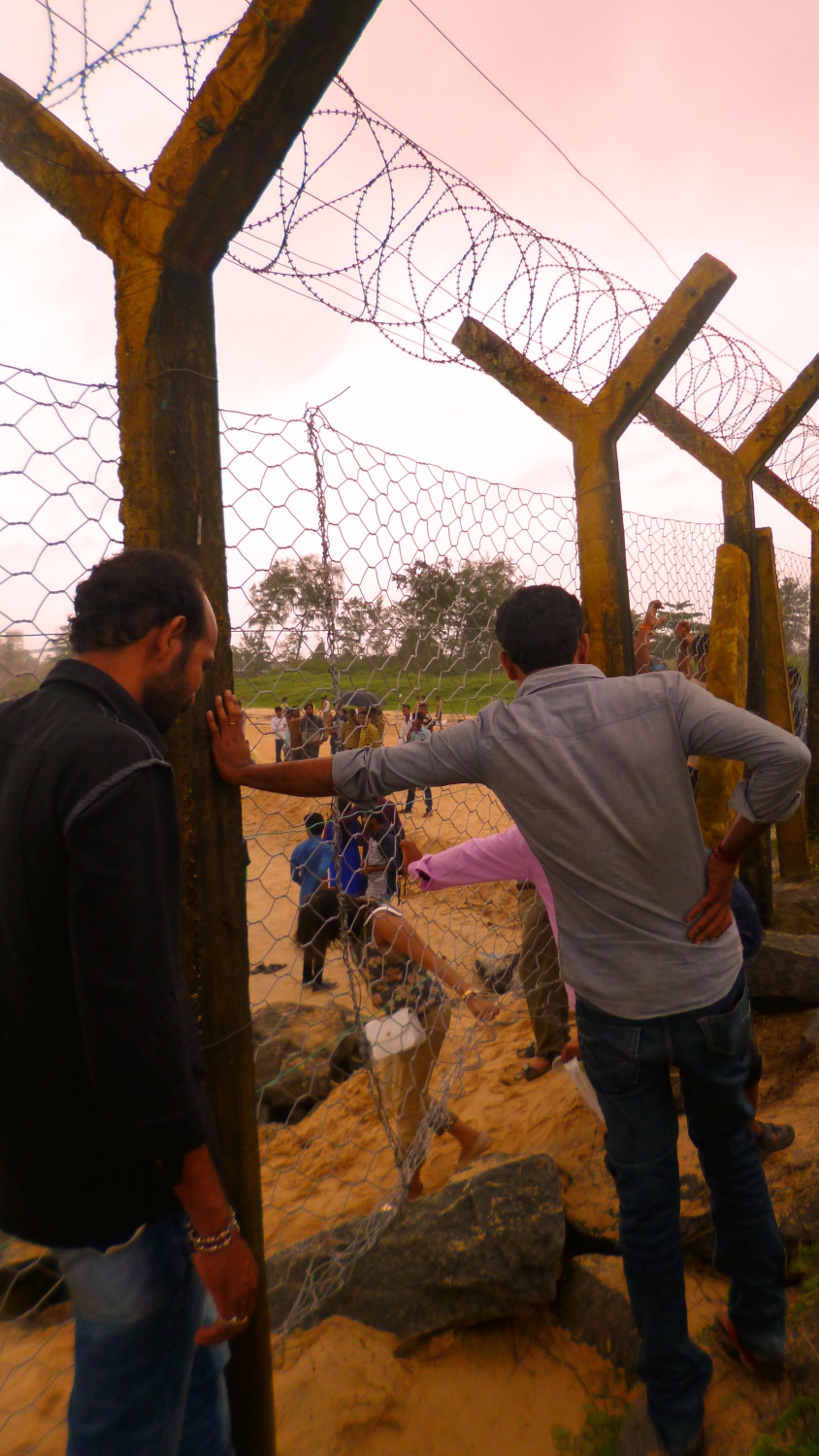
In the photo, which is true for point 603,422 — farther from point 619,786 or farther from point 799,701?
point 799,701

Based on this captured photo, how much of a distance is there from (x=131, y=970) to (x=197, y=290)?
126 centimetres

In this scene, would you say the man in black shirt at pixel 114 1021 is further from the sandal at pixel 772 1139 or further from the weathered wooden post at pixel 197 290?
the sandal at pixel 772 1139

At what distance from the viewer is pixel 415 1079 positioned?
8.98ft

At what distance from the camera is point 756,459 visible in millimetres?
3943

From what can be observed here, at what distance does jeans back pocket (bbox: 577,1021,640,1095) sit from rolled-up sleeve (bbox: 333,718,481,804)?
68 cm

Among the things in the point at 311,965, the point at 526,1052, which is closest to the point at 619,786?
the point at 311,965

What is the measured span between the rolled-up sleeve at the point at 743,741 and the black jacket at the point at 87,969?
1.12 meters

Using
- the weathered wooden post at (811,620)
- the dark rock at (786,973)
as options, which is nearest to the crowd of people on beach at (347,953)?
the dark rock at (786,973)

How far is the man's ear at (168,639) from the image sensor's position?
46.8 inches

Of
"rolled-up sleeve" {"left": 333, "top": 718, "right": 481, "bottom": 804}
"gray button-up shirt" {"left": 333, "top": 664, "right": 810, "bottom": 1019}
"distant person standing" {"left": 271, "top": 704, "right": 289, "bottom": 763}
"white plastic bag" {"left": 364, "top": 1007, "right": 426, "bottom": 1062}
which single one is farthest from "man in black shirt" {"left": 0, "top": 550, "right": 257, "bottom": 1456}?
"white plastic bag" {"left": 364, "top": 1007, "right": 426, "bottom": 1062}

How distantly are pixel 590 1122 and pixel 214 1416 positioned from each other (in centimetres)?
188

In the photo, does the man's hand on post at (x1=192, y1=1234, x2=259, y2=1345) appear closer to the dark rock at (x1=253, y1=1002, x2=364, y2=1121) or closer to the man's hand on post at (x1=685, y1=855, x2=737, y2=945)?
the man's hand on post at (x1=685, y1=855, x2=737, y2=945)

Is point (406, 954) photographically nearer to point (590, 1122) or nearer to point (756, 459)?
point (590, 1122)

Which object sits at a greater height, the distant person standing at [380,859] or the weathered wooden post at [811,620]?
the weathered wooden post at [811,620]
